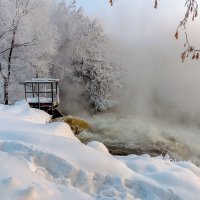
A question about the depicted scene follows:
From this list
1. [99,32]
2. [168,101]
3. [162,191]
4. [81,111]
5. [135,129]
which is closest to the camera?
[162,191]

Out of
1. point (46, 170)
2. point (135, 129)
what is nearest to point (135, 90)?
point (135, 129)

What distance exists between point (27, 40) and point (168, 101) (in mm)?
14621

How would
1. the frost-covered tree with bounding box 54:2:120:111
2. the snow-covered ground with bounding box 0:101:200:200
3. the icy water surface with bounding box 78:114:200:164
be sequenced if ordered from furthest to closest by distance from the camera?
the frost-covered tree with bounding box 54:2:120:111, the icy water surface with bounding box 78:114:200:164, the snow-covered ground with bounding box 0:101:200:200

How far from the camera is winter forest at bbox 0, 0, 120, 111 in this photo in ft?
93.0

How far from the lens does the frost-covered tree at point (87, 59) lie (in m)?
33.5

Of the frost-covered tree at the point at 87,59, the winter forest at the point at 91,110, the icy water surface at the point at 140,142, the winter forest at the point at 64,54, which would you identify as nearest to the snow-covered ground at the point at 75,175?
the winter forest at the point at 91,110

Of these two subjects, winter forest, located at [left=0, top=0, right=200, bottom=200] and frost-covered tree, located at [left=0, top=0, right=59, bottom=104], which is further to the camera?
frost-covered tree, located at [left=0, top=0, right=59, bottom=104]

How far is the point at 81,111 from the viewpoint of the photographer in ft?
106

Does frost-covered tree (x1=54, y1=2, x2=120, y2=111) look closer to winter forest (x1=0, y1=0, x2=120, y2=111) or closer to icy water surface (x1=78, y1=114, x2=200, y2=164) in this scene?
winter forest (x1=0, y1=0, x2=120, y2=111)

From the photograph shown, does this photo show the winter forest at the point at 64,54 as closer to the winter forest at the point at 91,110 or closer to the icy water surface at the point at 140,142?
the winter forest at the point at 91,110

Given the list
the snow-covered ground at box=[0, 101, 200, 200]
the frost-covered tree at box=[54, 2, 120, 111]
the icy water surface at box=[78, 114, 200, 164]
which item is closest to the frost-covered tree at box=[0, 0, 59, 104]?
the frost-covered tree at box=[54, 2, 120, 111]

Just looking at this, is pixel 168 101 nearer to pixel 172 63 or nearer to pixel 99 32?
pixel 172 63

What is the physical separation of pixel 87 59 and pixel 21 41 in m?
7.21

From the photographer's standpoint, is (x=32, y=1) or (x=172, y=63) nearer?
(x=32, y=1)
